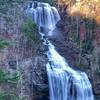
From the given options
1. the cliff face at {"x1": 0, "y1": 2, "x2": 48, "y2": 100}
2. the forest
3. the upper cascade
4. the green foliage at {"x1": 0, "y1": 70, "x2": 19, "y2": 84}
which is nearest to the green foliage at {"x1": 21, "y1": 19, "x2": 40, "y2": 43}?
the forest

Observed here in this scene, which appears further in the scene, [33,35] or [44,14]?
[44,14]

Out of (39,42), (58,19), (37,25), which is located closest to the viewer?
(39,42)

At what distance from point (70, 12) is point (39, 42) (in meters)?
6.11

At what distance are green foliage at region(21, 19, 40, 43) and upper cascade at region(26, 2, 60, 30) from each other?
2.25 metres

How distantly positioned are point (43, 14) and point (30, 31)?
12.9 feet

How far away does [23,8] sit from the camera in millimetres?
30344

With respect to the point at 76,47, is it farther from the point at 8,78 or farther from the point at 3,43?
the point at 8,78

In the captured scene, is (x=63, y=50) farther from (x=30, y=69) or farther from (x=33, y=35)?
(x=30, y=69)

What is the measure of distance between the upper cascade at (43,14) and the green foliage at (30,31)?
7.39ft

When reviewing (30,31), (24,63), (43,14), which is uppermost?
(43,14)

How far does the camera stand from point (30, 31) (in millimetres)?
27109

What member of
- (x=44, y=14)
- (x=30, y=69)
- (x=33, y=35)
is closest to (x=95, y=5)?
(x=44, y=14)

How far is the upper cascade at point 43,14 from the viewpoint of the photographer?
3045 centimetres

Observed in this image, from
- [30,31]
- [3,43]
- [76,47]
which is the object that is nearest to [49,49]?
[30,31]
